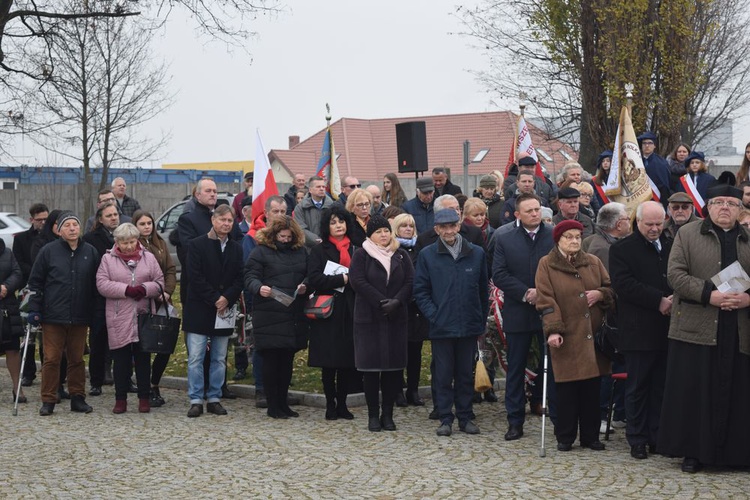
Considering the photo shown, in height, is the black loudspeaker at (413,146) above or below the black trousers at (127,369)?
above

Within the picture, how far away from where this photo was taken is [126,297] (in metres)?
11.6

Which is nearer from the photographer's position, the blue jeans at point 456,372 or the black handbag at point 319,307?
the blue jeans at point 456,372

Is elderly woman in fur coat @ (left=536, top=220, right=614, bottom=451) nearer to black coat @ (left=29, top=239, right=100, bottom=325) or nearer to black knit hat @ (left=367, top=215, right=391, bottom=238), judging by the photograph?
black knit hat @ (left=367, top=215, right=391, bottom=238)

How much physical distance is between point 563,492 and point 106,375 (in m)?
7.32

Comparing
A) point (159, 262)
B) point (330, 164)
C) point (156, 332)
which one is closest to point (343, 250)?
point (156, 332)

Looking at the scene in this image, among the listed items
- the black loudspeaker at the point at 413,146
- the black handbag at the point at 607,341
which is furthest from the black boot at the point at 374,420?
the black loudspeaker at the point at 413,146

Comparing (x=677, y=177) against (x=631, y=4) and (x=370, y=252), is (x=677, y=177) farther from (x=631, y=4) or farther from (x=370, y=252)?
(x=631, y=4)

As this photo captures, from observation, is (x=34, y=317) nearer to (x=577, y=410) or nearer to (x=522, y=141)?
(x=577, y=410)

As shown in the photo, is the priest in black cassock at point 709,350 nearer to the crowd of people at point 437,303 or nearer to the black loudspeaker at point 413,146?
the crowd of people at point 437,303

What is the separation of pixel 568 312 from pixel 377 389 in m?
2.02

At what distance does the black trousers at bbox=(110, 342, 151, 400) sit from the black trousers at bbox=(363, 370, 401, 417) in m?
2.46

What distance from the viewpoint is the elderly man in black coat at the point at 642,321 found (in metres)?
9.24

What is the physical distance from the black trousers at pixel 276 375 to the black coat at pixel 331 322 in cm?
30

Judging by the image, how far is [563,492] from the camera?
7.97m
